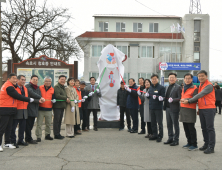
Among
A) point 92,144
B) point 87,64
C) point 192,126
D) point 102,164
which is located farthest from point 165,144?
point 87,64

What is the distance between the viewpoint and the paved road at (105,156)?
5098mm

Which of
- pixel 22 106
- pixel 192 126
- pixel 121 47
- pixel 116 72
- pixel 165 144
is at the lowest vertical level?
pixel 165 144

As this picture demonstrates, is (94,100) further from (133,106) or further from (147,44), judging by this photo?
(147,44)

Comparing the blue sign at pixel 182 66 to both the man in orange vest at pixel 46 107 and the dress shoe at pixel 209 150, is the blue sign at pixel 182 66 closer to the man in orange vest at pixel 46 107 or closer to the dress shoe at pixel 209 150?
the man in orange vest at pixel 46 107

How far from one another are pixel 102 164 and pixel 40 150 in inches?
80.5

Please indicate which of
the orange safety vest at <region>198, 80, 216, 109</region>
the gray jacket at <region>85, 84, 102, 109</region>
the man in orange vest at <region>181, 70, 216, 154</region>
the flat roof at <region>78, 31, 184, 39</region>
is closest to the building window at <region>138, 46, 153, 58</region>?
the flat roof at <region>78, 31, 184, 39</region>

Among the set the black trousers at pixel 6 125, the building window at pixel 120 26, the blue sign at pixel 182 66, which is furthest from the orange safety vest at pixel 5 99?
the building window at pixel 120 26

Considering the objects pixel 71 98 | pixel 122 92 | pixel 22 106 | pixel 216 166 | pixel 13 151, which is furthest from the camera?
pixel 122 92

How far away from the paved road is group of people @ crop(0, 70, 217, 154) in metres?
0.41

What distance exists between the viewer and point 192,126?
21.6 ft

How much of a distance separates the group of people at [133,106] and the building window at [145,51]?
21.8 metres

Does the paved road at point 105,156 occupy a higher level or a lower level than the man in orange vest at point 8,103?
lower

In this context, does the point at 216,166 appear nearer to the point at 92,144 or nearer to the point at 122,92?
the point at 92,144

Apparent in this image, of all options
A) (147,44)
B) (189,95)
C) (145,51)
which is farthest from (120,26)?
(189,95)
